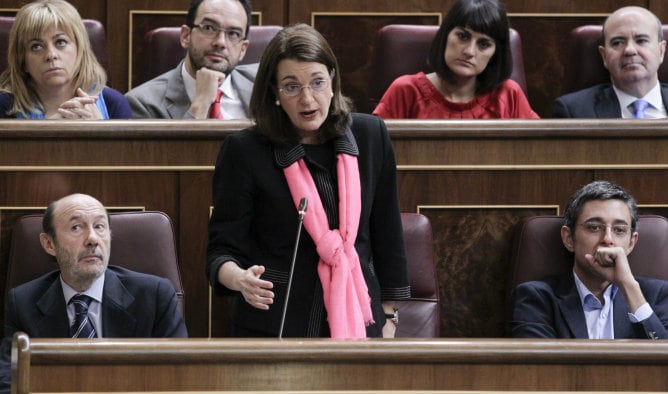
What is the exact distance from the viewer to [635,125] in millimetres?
1348

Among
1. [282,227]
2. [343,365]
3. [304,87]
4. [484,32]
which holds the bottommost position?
[343,365]

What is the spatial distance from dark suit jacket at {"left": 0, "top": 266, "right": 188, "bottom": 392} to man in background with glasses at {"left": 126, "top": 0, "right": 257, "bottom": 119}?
33 centimetres

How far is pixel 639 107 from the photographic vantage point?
1560 mm

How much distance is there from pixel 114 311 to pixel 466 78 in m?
0.55

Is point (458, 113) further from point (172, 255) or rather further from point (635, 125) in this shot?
point (172, 255)

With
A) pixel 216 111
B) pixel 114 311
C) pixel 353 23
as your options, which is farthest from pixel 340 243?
pixel 353 23

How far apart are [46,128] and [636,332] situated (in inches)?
24.5

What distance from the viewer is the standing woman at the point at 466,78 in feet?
4.96

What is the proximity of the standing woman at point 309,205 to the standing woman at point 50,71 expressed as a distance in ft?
1.28

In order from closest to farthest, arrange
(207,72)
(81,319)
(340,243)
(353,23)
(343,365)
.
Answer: (343,365) < (340,243) < (81,319) < (207,72) < (353,23)


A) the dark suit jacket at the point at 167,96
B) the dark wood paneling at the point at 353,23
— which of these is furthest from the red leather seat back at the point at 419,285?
the dark wood paneling at the point at 353,23

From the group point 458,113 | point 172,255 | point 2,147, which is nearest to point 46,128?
point 2,147

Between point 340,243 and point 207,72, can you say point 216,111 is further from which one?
point 340,243

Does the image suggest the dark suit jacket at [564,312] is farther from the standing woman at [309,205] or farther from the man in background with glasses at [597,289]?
the standing woman at [309,205]
